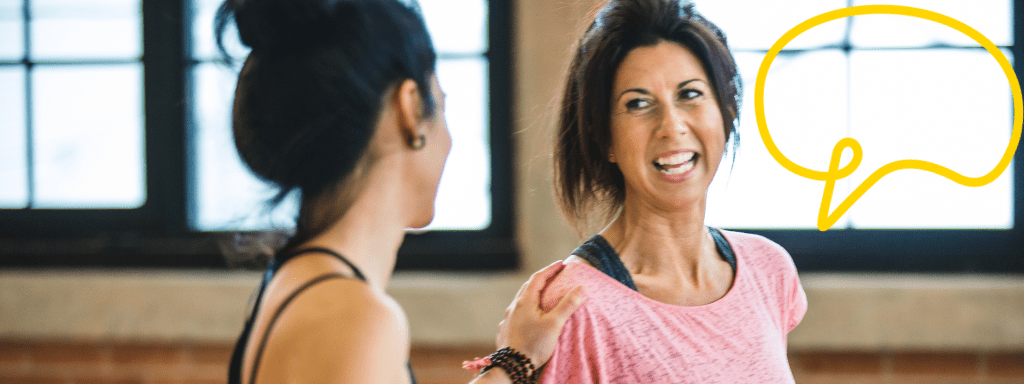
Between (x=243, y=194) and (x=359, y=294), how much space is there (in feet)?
0.72

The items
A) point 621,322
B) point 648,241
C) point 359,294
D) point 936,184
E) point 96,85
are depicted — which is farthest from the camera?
point 96,85

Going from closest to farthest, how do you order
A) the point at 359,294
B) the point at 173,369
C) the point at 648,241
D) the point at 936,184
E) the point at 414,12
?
1. the point at 359,294
2. the point at 414,12
3. the point at 648,241
4. the point at 936,184
5. the point at 173,369

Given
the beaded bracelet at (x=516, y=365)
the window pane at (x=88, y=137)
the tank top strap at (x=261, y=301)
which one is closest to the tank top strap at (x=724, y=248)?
the beaded bracelet at (x=516, y=365)

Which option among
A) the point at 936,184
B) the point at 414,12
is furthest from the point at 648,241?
the point at 936,184

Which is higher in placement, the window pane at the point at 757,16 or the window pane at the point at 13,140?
the window pane at the point at 757,16

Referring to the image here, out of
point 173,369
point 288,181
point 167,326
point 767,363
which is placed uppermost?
point 288,181

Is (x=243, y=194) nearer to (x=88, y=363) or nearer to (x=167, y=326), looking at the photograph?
(x=167, y=326)

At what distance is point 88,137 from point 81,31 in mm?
365

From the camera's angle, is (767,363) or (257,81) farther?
(767,363)

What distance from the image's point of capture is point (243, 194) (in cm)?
77

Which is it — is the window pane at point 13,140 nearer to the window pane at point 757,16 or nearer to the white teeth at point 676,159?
the window pane at point 757,16

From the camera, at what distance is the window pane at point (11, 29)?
2621 mm

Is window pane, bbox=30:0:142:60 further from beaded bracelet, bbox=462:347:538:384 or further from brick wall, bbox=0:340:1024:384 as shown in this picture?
beaded bracelet, bbox=462:347:538:384

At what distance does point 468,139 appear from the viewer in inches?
95.6
